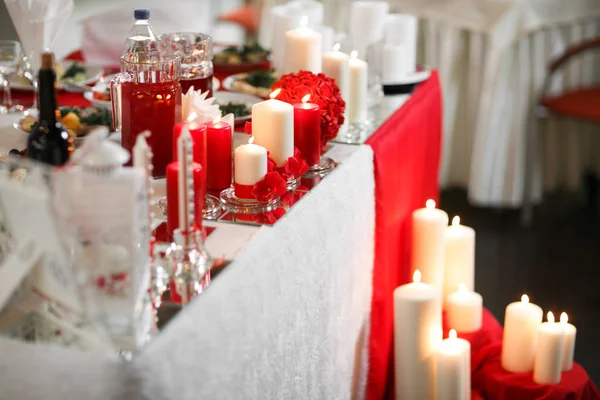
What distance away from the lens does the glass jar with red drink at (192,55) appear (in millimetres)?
1299

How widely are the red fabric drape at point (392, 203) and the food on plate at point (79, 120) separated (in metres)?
0.45

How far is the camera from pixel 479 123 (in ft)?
10.0

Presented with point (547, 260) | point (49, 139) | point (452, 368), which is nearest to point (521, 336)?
point (452, 368)

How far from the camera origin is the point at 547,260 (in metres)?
2.72

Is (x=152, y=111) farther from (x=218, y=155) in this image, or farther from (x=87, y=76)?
(x=87, y=76)

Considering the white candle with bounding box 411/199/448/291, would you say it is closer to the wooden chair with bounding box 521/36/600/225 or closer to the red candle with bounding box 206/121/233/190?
the red candle with bounding box 206/121/233/190

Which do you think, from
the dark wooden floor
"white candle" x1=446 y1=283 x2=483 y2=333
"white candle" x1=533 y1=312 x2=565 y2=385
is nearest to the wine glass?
"white candle" x1=446 y1=283 x2=483 y2=333

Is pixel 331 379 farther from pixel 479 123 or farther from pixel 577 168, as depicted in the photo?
pixel 577 168

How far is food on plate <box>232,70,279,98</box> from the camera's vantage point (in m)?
1.60

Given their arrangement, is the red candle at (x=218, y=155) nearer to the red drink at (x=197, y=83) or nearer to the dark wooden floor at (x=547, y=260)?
the red drink at (x=197, y=83)

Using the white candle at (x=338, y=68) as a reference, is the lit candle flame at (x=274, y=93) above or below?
below

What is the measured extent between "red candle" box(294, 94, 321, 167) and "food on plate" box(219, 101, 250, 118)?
0.23m

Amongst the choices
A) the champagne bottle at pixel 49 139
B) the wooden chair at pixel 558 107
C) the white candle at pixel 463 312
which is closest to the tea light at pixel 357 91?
the white candle at pixel 463 312

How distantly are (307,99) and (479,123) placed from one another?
6.42 ft
